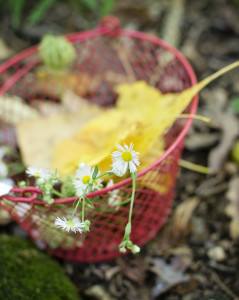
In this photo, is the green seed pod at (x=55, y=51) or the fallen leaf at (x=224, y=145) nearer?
the green seed pod at (x=55, y=51)

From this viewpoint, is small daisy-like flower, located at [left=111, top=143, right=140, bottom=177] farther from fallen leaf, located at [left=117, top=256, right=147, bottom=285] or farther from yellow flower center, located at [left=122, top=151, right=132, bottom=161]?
fallen leaf, located at [left=117, top=256, right=147, bottom=285]

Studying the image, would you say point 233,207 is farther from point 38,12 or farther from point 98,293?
point 38,12

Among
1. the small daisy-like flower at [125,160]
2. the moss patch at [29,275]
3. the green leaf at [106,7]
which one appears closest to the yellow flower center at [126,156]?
the small daisy-like flower at [125,160]

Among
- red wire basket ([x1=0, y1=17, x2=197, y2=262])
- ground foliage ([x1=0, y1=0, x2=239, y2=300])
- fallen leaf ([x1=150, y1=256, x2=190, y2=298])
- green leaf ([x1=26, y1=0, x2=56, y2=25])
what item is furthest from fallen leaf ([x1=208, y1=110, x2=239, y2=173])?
green leaf ([x1=26, y1=0, x2=56, y2=25])

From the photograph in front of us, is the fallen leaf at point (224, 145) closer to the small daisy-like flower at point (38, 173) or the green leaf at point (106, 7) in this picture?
the small daisy-like flower at point (38, 173)

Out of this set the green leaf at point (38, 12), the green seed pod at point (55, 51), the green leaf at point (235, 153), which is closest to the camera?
the green seed pod at point (55, 51)

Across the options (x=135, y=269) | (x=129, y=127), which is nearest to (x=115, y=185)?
(x=129, y=127)

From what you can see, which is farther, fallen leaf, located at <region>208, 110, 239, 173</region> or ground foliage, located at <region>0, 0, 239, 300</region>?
fallen leaf, located at <region>208, 110, 239, 173</region>
